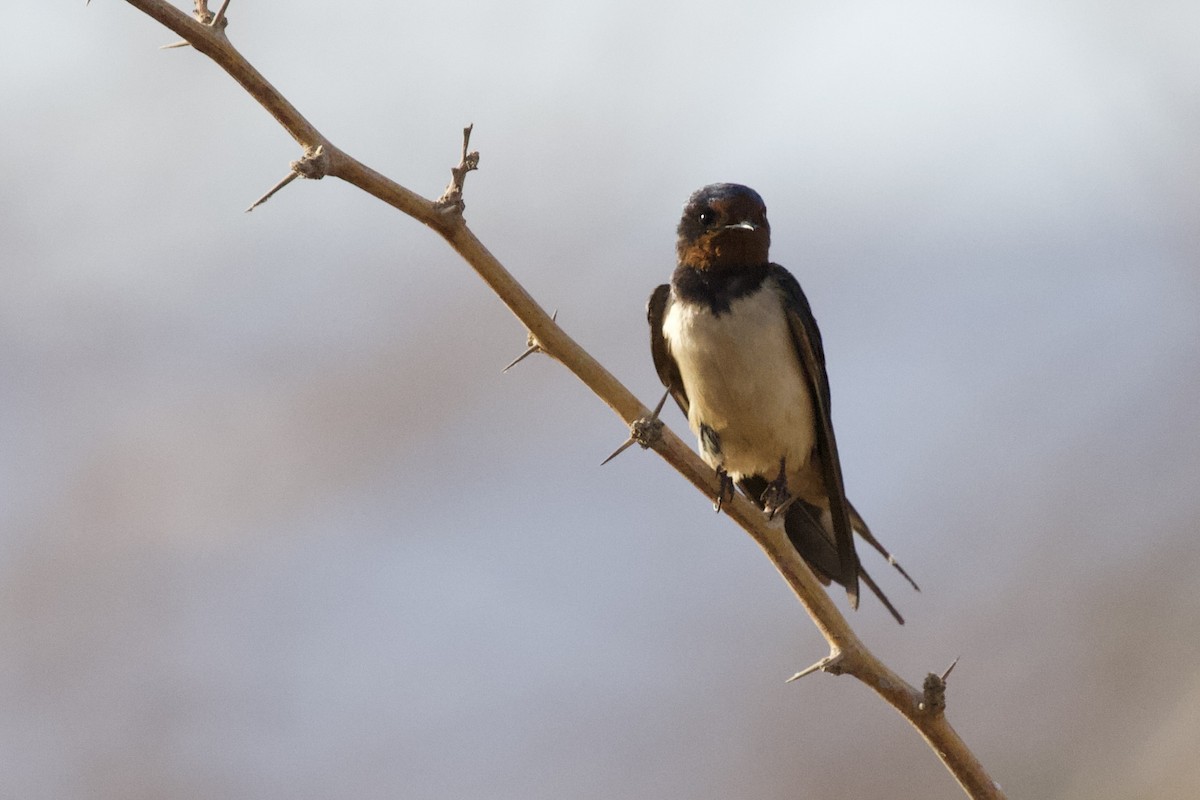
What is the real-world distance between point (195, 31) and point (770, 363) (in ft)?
8.16

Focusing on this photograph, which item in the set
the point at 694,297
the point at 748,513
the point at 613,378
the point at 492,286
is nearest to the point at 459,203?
the point at 492,286

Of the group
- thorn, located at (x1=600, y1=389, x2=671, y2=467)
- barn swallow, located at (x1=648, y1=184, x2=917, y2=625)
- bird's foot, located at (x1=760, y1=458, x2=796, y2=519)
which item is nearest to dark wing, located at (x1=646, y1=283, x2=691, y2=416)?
barn swallow, located at (x1=648, y1=184, x2=917, y2=625)

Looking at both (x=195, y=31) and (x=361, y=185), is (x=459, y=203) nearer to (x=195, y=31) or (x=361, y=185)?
(x=361, y=185)

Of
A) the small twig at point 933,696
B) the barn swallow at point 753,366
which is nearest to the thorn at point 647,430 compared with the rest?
the small twig at point 933,696

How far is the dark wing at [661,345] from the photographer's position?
4602mm

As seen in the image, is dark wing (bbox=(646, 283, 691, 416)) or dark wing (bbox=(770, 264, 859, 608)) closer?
dark wing (bbox=(770, 264, 859, 608))

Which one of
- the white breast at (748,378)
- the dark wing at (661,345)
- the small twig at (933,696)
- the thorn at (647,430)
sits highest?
the dark wing at (661,345)

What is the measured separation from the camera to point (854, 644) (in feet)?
8.41

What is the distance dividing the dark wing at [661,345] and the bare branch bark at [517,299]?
1.83 meters

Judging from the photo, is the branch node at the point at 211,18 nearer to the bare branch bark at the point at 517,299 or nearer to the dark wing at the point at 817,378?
the bare branch bark at the point at 517,299

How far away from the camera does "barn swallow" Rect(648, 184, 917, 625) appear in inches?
170

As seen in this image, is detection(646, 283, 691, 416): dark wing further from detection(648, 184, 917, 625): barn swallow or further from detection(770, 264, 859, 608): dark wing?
detection(770, 264, 859, 608): dark wing

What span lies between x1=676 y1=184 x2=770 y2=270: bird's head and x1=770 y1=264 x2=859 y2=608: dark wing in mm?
149

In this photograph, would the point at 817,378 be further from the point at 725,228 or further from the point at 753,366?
the point at 725,228
